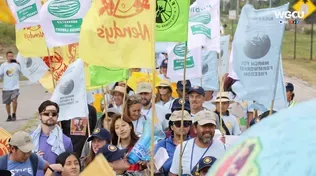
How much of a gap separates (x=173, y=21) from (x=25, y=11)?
9.66 ft

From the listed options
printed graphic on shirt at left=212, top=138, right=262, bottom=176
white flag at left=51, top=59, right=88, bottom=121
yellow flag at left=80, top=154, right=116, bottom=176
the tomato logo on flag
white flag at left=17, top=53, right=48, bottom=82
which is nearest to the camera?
printed graphic on shirt at left=212, top=138, right=262, bottom=176

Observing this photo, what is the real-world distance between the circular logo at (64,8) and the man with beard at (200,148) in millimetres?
3274

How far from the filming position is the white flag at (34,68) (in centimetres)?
1174

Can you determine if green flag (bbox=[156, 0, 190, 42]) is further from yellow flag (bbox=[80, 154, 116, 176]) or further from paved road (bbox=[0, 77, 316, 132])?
paved road (bbox=[0, 77, 316, 132])

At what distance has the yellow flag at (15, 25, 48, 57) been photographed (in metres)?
9.77

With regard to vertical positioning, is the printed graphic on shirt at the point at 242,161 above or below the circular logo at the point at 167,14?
above

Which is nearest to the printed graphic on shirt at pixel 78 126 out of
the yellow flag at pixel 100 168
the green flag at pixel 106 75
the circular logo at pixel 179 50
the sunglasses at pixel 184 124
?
the green flag at pixel 106 75

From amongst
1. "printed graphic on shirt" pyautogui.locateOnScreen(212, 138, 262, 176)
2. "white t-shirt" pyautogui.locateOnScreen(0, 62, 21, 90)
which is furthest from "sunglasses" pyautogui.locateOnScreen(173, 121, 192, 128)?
"white t-shirt" pyautogui.locateOnScreen(0, 62, 21, 90)

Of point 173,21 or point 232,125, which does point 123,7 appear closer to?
point 173,21

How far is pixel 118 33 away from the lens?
6266mm

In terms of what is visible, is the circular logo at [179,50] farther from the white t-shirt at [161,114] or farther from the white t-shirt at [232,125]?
the white t-shirt at [232,125]

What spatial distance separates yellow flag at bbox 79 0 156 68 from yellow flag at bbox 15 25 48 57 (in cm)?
349

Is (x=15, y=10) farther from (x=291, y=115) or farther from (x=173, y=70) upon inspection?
(x=291, y=115)

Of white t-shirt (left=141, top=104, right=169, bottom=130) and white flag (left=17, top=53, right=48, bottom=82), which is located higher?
white flag (left=17, top=53, right=48, bottom=82)
